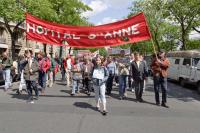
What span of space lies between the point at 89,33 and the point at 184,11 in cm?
2554

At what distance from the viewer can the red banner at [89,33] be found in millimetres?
12625

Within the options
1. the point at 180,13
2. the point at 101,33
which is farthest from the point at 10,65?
the point at 180,13

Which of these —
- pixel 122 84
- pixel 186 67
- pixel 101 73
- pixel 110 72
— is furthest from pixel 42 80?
pixel 186 67

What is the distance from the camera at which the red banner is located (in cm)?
1262

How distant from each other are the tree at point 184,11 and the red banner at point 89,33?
2305 cm

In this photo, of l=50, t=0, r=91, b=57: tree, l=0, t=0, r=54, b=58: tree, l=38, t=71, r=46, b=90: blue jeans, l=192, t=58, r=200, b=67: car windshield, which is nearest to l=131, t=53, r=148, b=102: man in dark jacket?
l=38, t=71, r=46, b=90: blue jeans

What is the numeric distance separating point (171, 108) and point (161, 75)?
108 centimetres

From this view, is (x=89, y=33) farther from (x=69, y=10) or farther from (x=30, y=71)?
(x=69, y=10)

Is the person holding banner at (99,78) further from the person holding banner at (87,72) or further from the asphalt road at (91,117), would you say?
the person holding banner at (87,72)

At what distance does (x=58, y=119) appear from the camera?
9.46 metres

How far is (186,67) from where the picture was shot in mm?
21797

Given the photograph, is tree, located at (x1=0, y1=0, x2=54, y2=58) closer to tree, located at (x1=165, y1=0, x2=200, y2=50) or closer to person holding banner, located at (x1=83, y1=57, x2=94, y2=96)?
tree, located at (x1=165, y1=0, x2=200, y2=50)

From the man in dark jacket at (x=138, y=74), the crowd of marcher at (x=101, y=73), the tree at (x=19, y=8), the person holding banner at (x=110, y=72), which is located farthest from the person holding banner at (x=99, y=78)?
the tree at (x=19, y=8)

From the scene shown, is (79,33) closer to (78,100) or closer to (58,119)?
(78,100)
